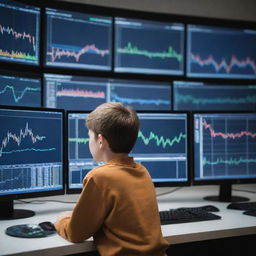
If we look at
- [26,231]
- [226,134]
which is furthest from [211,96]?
[26,231]

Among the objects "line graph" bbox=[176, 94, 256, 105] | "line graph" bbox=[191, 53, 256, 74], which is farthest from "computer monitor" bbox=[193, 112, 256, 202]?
"line graph" bbox=[191, 53, 256, 74]

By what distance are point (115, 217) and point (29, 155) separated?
0.53 meters

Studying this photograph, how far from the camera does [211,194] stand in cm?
227

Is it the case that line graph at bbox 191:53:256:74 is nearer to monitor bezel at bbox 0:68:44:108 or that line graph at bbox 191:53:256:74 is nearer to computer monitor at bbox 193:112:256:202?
computer monitor at bbox 193:112:256:202

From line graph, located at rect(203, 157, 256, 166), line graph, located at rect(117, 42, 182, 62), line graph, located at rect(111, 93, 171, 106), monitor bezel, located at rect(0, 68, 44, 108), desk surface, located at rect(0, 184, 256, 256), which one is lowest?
desk surface, located at rect(0, 184, 256, 256)

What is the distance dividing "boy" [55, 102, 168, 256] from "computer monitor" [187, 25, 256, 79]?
116 centimetres

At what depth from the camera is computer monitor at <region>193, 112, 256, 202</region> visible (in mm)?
2057

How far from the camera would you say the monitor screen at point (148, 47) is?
2.31 meters

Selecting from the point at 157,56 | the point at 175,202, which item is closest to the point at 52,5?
the point at 157,56

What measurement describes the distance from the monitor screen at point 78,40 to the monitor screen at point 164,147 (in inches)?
19.3

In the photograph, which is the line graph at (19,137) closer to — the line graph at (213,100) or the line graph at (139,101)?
the line graph at (139,101)

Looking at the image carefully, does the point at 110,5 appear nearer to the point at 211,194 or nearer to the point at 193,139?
the point at 193,139

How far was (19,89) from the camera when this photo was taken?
2.02 m

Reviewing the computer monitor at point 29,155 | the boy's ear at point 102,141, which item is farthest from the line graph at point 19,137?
the boy's ear at point 102,141
